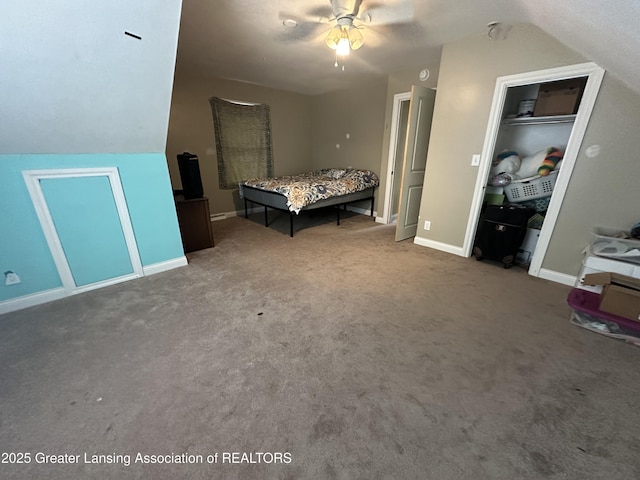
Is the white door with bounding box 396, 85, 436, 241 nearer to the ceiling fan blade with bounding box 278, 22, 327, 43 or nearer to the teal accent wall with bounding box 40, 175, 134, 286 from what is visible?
the ceiling fan blade with bounding box 278, 22, 327, 43

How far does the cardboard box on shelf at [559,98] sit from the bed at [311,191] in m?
2.35

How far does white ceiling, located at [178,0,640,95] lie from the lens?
4.60ft

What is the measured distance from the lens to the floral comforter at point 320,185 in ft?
11.5

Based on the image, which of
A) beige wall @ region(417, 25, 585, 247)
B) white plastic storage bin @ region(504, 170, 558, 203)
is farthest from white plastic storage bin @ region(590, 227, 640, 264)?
beige wall @ region(417, 25, 585, 247)

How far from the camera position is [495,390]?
1.39m

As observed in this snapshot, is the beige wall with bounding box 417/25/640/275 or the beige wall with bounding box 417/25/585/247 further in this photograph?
the beige wall with bounding box 417/25/585/247

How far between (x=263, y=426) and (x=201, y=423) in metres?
0.30

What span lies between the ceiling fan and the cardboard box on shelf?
1674mm

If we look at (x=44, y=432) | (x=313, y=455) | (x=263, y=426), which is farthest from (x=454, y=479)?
(x=44, y=432)

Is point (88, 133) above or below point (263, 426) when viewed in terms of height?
above

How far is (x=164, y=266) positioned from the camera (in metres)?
2.68

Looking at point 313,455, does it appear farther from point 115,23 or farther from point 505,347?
point 115,23

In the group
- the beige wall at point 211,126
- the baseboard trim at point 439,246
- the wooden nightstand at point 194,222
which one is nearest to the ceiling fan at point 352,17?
the wooden nightstand at point 194,222

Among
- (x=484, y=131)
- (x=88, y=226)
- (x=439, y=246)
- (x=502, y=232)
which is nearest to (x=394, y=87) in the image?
(x=484, y=131)
